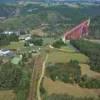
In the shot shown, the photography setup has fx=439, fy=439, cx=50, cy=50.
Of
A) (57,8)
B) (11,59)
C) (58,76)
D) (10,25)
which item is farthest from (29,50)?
(57,8)

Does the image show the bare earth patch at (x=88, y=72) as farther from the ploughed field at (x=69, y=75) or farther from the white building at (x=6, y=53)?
the white building at (x=6, y=53)

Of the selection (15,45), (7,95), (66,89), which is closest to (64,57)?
(15,45)

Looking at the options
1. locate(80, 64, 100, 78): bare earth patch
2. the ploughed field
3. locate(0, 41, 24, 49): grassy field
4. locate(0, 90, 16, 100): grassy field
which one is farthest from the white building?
locate(0, 90, 16, 100): grassy field

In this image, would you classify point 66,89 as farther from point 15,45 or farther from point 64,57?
point 15,45

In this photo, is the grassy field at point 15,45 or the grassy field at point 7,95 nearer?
the grassy field at point 7,95

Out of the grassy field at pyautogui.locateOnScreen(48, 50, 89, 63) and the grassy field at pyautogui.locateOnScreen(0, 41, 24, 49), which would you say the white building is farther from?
the grassy field at pyautogui.locateOnScreen(48, 50, 89, 63)

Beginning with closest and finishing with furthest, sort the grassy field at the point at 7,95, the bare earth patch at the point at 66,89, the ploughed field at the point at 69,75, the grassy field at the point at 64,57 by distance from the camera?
the grassy field at the point at 7,95, the bare earth patch at the point at 66,89, the ploughed field at the point at 69,75, the grassy field at the point at 64,57

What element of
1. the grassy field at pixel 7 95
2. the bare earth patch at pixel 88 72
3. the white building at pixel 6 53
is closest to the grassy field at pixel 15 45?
the white building at pixel 6 53
